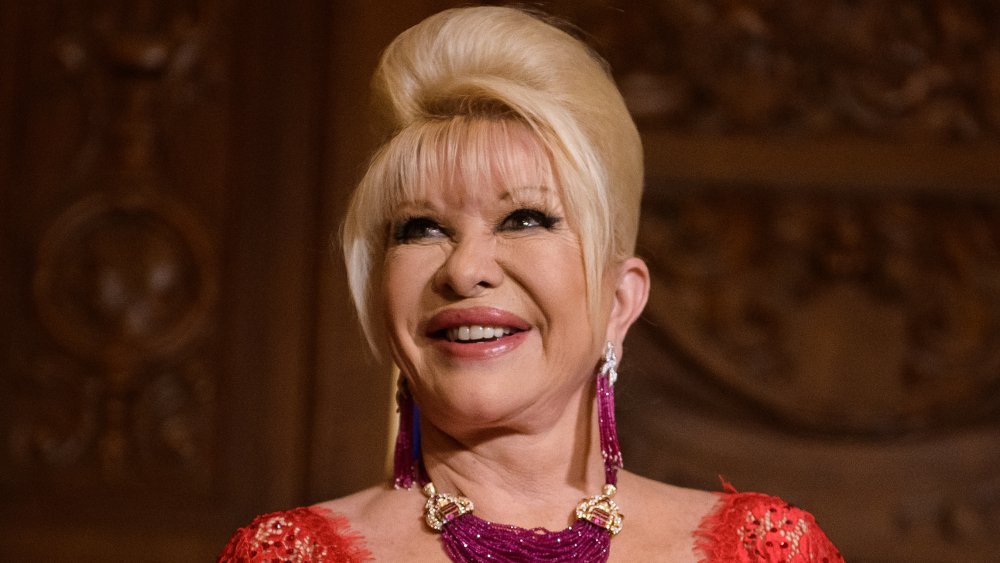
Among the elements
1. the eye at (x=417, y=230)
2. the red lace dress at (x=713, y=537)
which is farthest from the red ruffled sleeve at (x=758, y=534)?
the eye at (x=417, y=230)

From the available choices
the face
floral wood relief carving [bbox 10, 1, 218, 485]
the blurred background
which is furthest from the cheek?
floral wood relief carving [bbox 10, 1, 218, 485]

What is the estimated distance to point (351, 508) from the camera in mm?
1524

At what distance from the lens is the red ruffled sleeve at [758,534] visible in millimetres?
1512

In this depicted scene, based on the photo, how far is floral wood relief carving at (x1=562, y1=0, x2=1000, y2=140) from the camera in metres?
2.37

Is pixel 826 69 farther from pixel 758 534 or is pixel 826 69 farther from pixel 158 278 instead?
pixel 158 278

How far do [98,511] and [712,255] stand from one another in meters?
1.20

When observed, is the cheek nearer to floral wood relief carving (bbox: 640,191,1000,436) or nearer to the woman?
the woman

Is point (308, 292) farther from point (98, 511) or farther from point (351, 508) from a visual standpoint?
point (351, 508)

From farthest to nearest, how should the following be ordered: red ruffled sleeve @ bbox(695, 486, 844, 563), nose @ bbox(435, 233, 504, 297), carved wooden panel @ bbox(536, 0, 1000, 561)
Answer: carved wooden panel @ bbox(536, 0, 1000, 561) → red ruffled sleeve @ bbox(695, 486, 844, 563) → nose @ bbox(435, 233, 504, 297)

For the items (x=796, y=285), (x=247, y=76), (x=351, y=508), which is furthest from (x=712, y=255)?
(x=351, y=508)

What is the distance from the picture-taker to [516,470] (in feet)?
4.90

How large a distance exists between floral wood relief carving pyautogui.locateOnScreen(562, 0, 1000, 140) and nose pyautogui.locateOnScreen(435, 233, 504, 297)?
3.47 ft

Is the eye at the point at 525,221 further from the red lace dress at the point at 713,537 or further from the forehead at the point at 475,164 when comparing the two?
the red lace dress at the point at 713,537

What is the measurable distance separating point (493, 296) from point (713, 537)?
39cm
